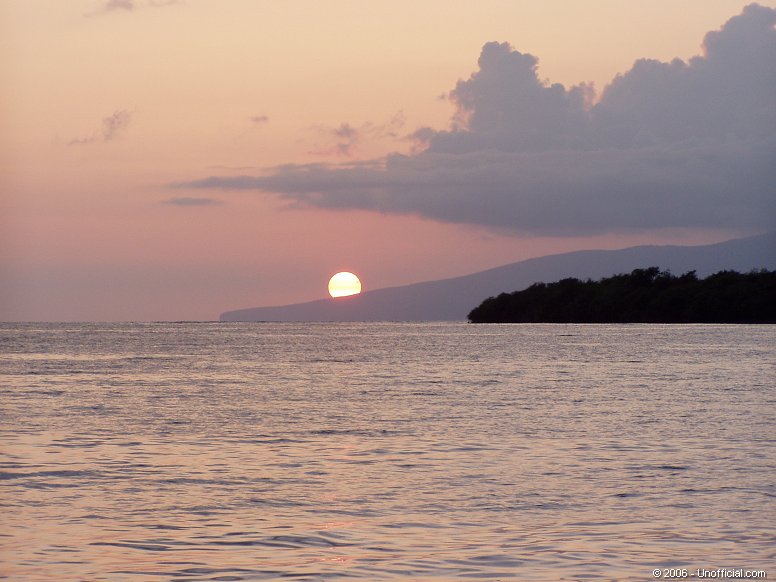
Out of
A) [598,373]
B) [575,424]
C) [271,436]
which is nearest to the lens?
[271,436]

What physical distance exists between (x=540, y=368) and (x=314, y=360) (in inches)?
961

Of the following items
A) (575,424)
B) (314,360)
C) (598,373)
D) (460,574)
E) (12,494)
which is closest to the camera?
(460,574)

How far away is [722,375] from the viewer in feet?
221

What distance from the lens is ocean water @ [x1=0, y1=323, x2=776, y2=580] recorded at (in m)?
16.6

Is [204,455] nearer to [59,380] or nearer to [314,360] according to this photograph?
[59,380]

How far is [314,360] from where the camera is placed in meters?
94.8

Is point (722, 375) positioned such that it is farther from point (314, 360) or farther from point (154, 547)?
point (154, 547)

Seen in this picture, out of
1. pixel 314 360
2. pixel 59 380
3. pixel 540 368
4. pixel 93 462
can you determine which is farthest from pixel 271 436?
pixel 314 360

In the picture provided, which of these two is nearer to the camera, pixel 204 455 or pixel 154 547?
pixel 154 547

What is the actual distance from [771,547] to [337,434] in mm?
18513

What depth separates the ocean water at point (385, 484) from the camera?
1663cm

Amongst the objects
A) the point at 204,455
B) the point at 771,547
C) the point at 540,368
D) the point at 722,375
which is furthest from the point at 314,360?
the point at 771,547

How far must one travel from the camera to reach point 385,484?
23812 mm

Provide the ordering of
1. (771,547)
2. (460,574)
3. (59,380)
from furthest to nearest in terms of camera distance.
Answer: (59,380), (771,547), (460,574)
